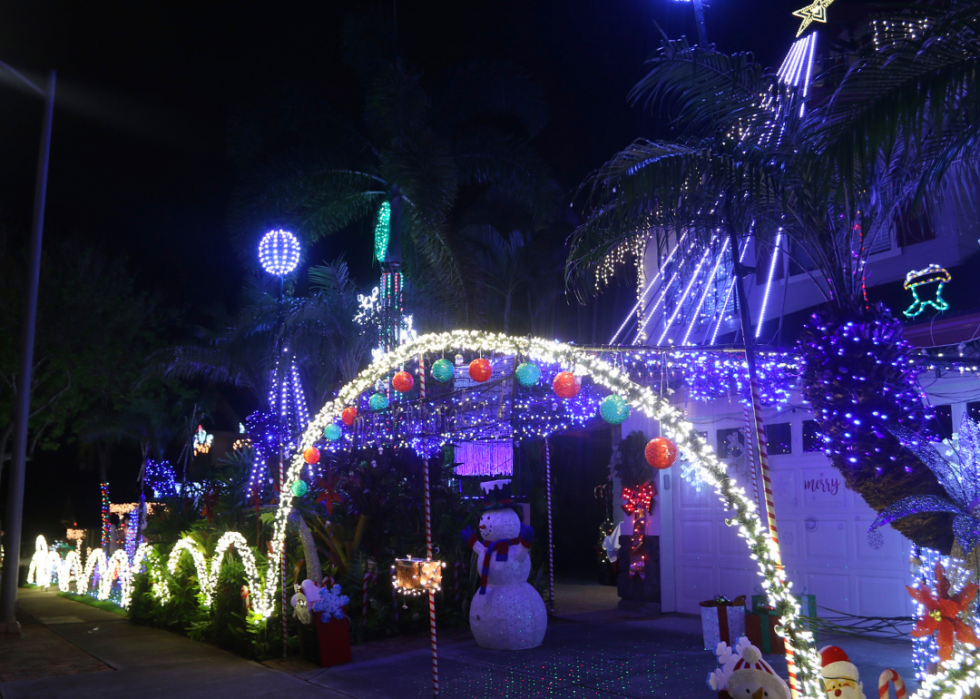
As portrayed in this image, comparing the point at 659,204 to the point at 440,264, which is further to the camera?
the point at 440,264

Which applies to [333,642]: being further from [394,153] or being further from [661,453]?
[394,153]

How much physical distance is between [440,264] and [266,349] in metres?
3.89

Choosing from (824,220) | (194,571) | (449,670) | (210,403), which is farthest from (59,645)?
(210,403)

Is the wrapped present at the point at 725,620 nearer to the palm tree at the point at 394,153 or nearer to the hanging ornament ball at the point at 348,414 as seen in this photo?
the hanging ornament ball at the point at 348,414

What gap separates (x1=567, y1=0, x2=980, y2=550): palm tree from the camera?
16.3 feet

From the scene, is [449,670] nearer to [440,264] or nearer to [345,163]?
[440,264]

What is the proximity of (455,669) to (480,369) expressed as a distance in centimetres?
338

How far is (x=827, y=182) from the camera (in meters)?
5.12

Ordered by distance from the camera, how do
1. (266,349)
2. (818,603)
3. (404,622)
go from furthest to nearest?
(266,349) → (404,622) → (818,603)

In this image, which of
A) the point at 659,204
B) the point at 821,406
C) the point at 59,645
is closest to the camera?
the point at 821,406

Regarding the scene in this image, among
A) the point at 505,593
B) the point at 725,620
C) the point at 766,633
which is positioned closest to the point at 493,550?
the point at 505,593

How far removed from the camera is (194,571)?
474 inches

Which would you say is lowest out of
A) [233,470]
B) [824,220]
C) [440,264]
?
[233,470]

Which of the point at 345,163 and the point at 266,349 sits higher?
the point at 345,163
